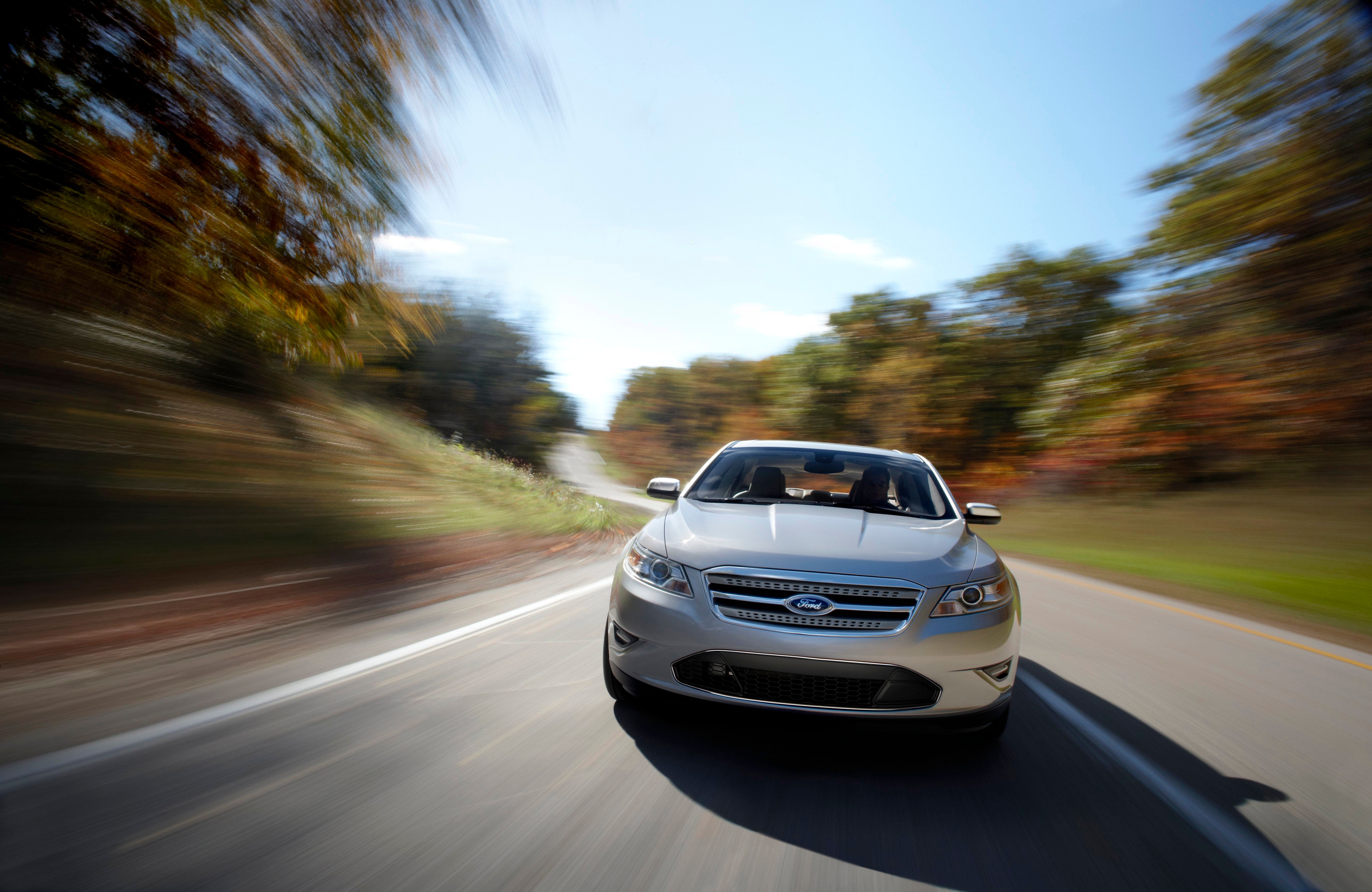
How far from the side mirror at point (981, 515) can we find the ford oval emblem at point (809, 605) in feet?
6.12

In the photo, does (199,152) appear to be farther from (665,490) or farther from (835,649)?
(835,649)

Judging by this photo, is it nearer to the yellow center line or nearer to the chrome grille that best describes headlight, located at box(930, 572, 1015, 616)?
the chrome grille

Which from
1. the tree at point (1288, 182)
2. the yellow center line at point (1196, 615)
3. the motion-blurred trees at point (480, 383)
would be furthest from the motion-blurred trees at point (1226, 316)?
the motion-blurred trees at point (480, 383)

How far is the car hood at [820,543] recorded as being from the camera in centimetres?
347

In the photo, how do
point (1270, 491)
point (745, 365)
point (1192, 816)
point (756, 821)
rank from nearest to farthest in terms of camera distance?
point (756, 821) → point (1192, 816) → point (1270, 491) → point (745, 365)

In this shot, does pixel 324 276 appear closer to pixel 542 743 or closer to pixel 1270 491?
pixel 542 743

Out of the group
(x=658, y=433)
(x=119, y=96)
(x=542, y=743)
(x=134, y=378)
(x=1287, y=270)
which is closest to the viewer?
(x=542, y=743)

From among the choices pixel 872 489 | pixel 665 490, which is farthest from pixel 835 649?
pixel 665 490

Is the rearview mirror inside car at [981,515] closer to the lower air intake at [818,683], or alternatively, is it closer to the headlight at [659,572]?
the lower air intake at [818,683]

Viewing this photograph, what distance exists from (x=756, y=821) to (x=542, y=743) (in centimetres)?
108

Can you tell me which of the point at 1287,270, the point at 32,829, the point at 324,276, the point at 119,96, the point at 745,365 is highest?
the point at 745,365

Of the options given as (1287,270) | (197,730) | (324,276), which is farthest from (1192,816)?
(1287,270)

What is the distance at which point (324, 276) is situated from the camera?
721 cm

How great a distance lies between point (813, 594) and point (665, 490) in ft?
6.53
